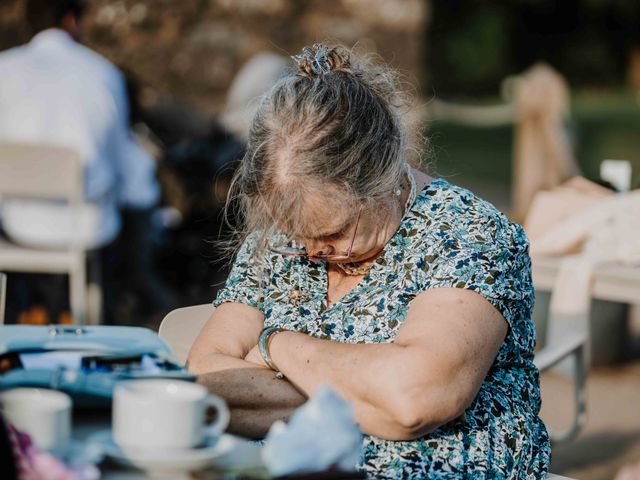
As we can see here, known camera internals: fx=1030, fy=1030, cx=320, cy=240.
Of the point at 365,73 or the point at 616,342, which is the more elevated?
the point at 365,73

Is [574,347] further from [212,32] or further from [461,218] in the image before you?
[212,32]

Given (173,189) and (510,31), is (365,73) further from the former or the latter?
(510,31)

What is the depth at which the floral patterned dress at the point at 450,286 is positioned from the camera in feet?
6.07

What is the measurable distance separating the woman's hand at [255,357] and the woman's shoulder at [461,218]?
15.8 inches

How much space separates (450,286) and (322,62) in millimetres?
510

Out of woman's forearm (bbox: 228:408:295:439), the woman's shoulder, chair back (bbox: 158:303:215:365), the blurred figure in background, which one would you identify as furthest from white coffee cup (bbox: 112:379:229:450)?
the blurred figure in background

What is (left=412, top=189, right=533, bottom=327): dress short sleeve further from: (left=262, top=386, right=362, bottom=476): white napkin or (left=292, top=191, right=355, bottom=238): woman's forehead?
(left=262, top=386, right=362, bottom=476): white napkin

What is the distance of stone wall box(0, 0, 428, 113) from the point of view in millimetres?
Answer: 6055

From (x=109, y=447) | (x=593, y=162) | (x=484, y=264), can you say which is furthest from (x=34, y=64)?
(x=593, y=162)

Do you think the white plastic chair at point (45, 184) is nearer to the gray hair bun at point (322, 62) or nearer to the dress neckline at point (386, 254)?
the dress neckline at point (386, 254)

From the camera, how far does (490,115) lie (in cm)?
2303

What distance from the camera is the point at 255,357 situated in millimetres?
1988

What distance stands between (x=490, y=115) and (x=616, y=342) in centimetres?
1833

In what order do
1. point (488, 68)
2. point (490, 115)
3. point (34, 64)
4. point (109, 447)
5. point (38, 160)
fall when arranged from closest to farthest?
1. point (109, 447)
2. point (38, 160)
3. point (34, 64)
4. point (490, 115)
5. point (488, 68)
